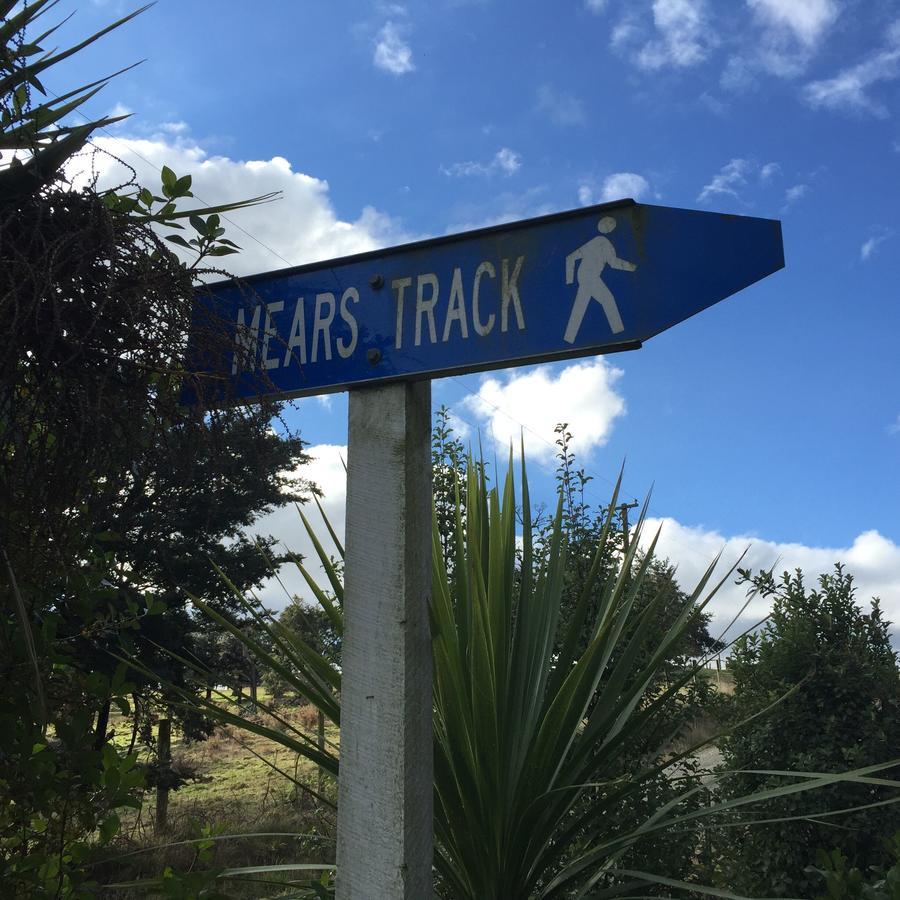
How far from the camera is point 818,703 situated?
4367mm

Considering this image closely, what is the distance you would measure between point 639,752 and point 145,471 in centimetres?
304

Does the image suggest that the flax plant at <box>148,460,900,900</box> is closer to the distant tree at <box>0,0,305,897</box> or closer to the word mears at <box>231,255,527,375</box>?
the distant tree at <box>0,0,305,897</box>

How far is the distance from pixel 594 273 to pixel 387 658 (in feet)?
2.58

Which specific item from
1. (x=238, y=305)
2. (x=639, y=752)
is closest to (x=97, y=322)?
(x=238, y=305)

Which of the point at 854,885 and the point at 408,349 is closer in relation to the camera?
the point at 408,349

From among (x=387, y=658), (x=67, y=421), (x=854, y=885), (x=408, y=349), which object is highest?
(x=408, y=349)

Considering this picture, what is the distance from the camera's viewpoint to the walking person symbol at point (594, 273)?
1540mm

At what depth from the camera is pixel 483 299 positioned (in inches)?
64.5

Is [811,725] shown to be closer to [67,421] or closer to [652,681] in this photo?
[652,681]

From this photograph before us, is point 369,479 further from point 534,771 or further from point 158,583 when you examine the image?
point 158,583

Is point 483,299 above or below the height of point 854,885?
above

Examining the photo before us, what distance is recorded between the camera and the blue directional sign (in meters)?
Result: 1.49

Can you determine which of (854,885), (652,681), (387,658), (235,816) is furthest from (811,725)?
(235,816)

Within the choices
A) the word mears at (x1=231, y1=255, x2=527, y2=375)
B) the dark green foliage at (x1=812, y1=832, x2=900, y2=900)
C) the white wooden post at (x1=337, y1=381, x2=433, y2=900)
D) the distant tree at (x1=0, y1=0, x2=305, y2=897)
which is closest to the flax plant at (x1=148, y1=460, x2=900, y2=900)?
the dark green foliage at (x1=812, y1=832, x2=900, y2=900)
